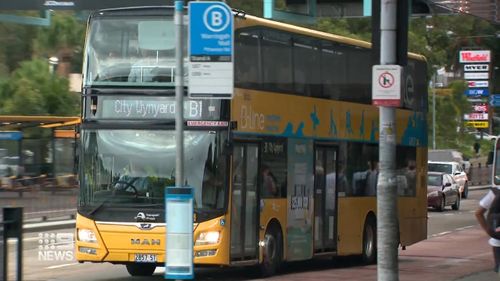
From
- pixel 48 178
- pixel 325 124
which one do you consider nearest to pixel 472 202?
pixel 48 178

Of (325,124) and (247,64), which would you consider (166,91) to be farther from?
(325,124)

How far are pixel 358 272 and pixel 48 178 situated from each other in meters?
15.6

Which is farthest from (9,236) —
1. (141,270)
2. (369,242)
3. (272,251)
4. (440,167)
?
(440,167)

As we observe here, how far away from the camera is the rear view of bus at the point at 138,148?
47.1ft

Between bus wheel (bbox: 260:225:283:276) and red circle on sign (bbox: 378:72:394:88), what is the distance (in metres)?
5.35

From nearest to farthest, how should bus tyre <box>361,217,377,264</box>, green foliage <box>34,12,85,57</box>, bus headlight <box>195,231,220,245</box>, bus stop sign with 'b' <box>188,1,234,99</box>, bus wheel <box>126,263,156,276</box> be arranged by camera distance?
bus stop sign with 'b' <box>188,1,234,99</box> < bus headlight <box>195,231,220,245</box> < bus wheel <box>126,263,156,276</box> < bus tyre <box>361,217,377,264</box> < green foliage <box>34,12,85,57</box>

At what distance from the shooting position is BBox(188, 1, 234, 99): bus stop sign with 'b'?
9102 mm

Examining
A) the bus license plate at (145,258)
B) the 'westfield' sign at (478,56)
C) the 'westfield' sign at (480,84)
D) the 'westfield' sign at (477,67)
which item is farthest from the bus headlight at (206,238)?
the 'westfield' sign at (480,84)

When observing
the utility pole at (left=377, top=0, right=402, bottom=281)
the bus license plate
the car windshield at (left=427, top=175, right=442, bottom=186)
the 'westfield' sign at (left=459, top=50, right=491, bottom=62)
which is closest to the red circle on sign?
the utility pole at (left=377, top=0, right=402, bottom=281)

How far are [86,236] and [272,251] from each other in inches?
133

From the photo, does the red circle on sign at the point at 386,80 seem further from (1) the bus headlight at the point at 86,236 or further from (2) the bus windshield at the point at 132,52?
(1) the bus headlight at the point at 86,236

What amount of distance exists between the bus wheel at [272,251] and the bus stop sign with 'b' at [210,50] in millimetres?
7191

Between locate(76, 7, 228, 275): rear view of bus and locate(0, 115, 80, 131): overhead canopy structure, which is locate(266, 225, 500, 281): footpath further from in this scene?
locate(0, 115, 80, 131): overhead canopy structure

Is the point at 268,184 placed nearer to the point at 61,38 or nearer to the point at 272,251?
the point at 272,251
